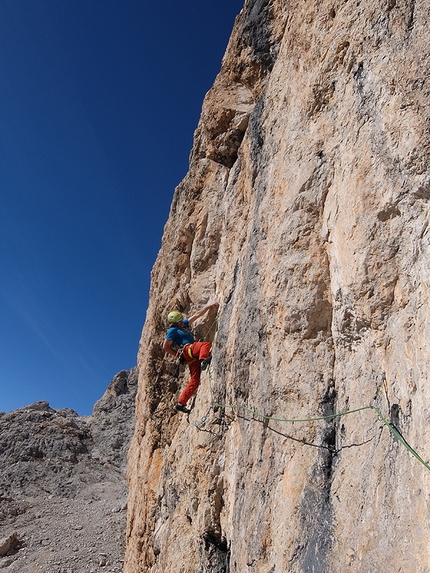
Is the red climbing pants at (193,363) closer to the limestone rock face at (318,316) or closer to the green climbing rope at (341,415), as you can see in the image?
the limestone rock face at (318,316)

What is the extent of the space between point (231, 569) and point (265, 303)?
3452 millimetres

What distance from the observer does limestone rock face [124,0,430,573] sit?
11.2ft

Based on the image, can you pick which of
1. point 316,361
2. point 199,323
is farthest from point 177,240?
point 316,361

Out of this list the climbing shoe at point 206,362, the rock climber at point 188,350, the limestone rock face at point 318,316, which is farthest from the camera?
the rock climber at point 188,350

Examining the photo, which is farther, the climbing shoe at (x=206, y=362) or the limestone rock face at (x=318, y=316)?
the climbing shoe at (x=206, y=362)

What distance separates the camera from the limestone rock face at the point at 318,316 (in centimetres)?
342

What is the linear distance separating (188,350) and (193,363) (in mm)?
286

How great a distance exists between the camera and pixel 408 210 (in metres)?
3.60

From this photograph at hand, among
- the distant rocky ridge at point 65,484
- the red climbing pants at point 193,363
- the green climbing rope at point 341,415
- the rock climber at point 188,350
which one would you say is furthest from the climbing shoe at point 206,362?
the distant rocky ridge at point 65,484

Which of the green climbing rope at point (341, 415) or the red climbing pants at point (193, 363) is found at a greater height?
the red climbing pants at point (193, 363)

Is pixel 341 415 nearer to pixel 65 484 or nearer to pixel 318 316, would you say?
pixel 318 316

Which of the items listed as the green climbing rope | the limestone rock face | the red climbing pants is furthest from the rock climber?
the green climbing rope

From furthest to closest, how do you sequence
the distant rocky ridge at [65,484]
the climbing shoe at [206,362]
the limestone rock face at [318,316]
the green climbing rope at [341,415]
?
the distant rocky ridge at [65,484], the climbing shoe at [206,362], the limestone rock face at [318,316], the green climbing rope at [341,415]

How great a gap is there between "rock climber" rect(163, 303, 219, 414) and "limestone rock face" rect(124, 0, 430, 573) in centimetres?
24
